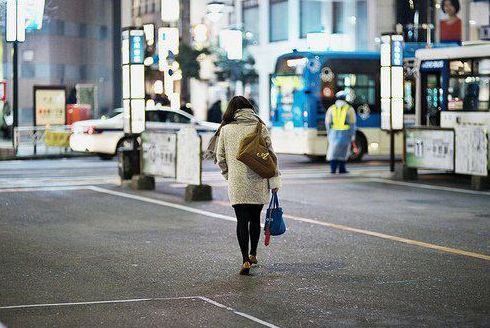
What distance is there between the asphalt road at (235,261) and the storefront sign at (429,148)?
1496 millimetres

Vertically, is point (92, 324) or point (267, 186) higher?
point (267, 186)

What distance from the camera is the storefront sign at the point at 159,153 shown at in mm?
20053

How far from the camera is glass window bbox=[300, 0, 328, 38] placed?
52.2 meters

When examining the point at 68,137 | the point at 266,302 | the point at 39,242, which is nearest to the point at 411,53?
the point at 68,137

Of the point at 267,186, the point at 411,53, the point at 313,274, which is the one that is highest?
the point at 411,53

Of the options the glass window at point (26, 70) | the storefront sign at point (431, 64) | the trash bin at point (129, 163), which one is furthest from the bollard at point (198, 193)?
the glass window at point (26, 70)

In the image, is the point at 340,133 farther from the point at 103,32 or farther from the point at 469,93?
the point at 103,32

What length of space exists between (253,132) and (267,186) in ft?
1.86

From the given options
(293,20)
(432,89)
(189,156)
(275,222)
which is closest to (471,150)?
(189,156)

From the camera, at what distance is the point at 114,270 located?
11320mm

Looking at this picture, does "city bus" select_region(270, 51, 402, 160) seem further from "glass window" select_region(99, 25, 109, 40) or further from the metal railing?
"glass window" select_region(99, 25, 109, 40)

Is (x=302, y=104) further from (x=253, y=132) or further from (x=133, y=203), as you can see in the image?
(x=253, y=132)

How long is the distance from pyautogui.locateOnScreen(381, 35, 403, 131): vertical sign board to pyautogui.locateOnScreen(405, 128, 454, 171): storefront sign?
1.97 m

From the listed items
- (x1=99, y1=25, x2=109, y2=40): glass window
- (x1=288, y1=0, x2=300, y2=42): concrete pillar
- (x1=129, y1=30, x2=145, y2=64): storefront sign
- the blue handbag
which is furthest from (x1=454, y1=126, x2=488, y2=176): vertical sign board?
(x1=288, y1=0, x2=300, y2=42): concrete pillar
